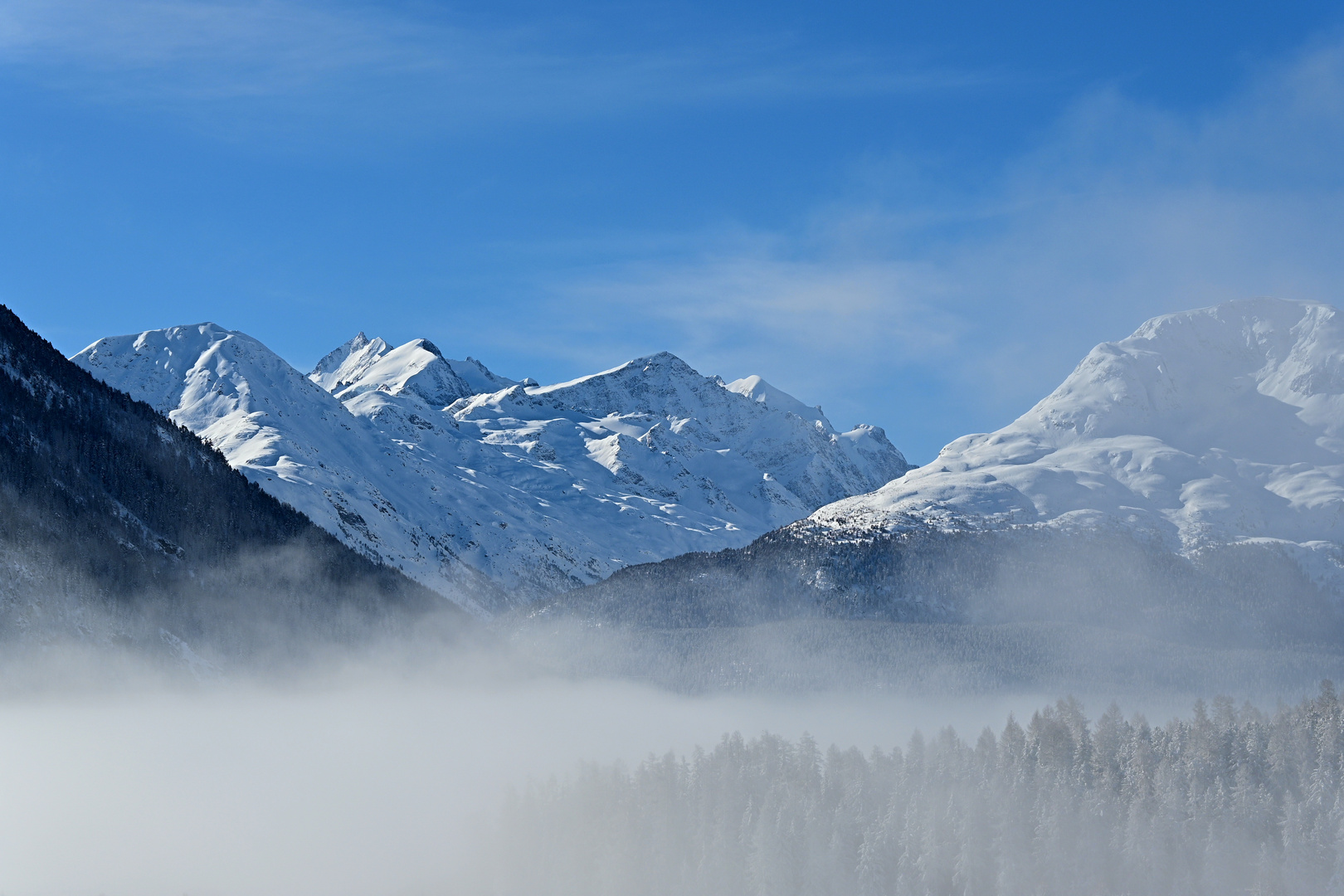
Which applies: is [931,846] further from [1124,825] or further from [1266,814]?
[1266,814]

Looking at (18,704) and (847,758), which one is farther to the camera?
(18,704)

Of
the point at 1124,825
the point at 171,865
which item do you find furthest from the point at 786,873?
the point at 171,865

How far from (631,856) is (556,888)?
10453 mm

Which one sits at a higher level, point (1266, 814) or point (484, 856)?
point (1266, 814)

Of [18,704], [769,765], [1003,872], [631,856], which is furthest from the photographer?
[18,704]

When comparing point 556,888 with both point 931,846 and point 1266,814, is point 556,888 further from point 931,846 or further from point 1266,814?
point 1266,814

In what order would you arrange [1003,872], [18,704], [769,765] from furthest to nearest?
[18,704], [769,765], [1003,872]

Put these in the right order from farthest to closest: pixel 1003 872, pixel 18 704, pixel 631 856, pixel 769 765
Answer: pixel 18 704, pixel 769 765, pixel 631 856, pixel 1003 872

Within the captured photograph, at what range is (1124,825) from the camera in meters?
153

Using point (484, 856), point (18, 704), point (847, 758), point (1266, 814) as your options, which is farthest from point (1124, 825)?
point (18, 704)

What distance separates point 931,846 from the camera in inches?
5989

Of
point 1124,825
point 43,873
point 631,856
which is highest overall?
point 1124,825

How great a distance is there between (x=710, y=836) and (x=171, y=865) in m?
88.0

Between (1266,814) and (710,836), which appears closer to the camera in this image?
(1266,814)
